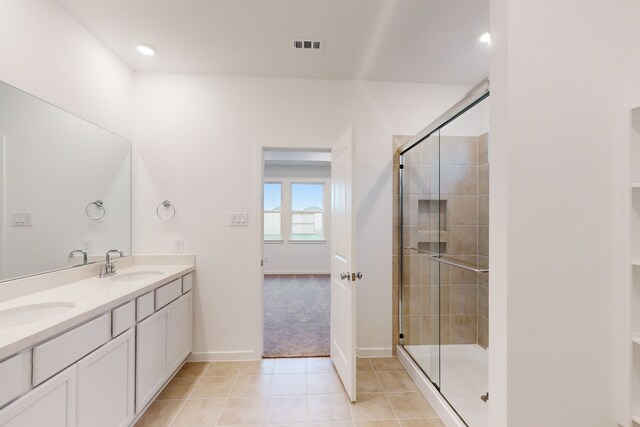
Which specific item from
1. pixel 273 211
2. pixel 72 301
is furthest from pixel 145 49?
pixel 273 211

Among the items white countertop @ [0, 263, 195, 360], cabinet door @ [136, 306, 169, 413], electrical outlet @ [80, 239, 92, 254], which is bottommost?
cabinet door @ [136, 306, 169, 413]

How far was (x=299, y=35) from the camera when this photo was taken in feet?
6.56

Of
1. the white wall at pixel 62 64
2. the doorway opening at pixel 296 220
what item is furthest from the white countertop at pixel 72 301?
→ the doorway opening at pixel 296 220

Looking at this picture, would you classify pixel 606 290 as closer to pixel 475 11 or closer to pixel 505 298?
pixel 505 298

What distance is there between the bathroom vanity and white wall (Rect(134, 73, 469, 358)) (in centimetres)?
36

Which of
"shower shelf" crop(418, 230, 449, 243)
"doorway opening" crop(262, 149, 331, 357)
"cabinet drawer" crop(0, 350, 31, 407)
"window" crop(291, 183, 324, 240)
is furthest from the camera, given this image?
"window" crop(291, 183, 324, 240)

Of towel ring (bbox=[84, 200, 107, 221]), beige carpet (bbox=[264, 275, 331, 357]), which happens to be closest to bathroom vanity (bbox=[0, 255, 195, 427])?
towel ring (bbox=[84, 200, 107, 221])

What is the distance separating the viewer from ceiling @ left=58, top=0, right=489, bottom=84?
1.75 meters

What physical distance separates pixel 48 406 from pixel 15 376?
0.75ft

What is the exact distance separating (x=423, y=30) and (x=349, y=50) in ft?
1.80

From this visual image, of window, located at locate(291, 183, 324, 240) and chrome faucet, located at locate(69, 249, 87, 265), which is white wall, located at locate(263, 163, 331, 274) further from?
chrome faucet, located at locate(69, 249, 87, 265)

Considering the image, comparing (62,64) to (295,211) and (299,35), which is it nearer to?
(299,35)

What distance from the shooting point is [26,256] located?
1.56m

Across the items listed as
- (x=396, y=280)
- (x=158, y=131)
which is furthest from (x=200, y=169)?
(x=396, y=280)
